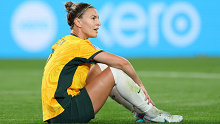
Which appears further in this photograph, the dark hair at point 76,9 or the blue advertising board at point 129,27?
the blue advertising board at point 129,27

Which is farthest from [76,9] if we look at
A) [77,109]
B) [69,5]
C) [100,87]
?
[77,109]

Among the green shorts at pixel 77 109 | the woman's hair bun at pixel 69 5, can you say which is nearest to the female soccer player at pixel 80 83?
the green shorts at pixel 77 109

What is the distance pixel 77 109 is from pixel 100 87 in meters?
0.28

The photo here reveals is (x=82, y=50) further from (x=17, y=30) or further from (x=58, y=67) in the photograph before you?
(x=17, y=30)

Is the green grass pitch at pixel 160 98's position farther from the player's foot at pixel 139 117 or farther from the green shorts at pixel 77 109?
the green shorts at pixel 77 109

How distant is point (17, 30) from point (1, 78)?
449 centimetres

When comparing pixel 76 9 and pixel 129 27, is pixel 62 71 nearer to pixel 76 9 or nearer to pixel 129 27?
pixel 76 9

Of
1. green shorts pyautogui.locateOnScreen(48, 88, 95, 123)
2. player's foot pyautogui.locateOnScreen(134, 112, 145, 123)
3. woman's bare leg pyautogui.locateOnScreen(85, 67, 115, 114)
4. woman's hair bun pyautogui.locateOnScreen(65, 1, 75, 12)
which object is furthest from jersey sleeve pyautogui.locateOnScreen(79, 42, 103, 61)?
player's foot pyautogui.locateOnScreen(134, 112, 145, 123)

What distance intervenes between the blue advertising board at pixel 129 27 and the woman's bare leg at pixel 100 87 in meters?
10.6

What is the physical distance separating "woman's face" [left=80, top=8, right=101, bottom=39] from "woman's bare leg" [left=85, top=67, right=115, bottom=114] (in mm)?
453

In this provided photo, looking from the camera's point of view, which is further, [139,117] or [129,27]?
[129,27]

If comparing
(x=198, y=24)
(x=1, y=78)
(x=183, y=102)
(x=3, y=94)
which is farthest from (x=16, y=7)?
(x=183, y=102)

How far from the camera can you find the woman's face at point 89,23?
3.71 m

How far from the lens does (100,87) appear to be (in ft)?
11.5
